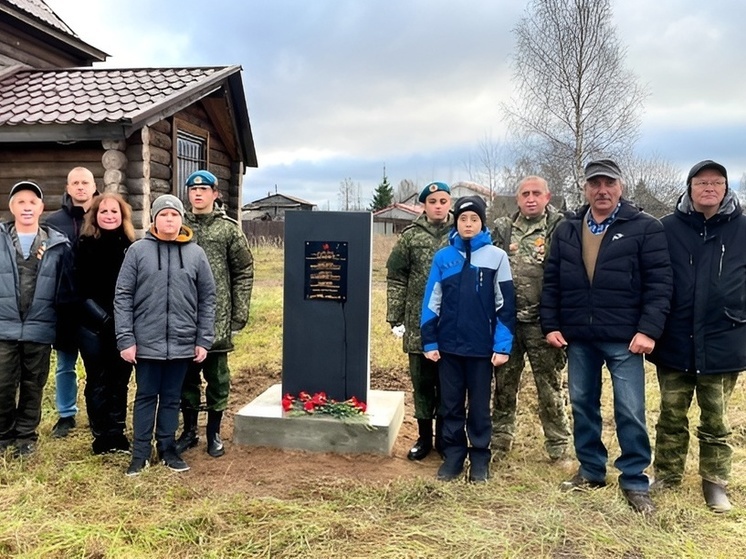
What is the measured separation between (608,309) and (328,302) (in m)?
1.94

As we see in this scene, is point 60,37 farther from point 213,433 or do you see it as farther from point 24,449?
point 213,433

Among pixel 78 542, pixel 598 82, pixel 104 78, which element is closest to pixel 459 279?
pixel 78 542

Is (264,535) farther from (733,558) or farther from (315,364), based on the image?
(733,558)

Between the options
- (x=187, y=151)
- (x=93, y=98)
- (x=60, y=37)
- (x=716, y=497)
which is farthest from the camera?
(x=60, y=37)

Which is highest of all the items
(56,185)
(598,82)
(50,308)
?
(598,82)

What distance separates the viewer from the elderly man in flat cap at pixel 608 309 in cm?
331

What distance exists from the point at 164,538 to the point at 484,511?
169 centimetres

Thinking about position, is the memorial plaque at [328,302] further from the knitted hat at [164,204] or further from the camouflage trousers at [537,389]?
the camouflage trousers at [537,389]

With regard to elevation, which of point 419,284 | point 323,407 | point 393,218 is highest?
point 393,218

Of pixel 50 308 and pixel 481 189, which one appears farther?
pixel 481 189

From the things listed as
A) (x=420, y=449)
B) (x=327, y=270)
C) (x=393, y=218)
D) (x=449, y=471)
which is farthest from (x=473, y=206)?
(x=393, y=218)

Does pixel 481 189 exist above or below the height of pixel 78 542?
above

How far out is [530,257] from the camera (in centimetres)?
388

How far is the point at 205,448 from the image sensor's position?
4344mm
